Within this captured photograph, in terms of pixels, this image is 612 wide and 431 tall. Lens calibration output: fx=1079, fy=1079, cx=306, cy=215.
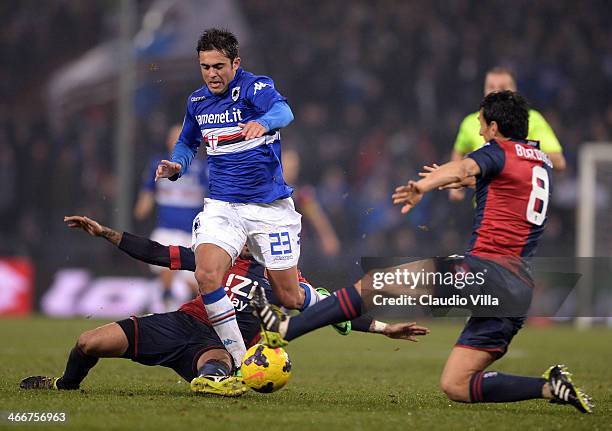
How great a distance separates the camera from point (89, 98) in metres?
20.0

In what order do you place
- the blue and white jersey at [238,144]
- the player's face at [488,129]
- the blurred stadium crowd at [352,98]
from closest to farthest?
the player's face at [488,129] < the blue and white jersey at [238,144] < the blurred stadium crowd at [352,98]

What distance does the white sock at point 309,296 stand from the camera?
7.14m

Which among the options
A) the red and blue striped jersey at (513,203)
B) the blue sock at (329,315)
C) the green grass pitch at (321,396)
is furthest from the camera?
the red and blue striped jersey at (513,203)

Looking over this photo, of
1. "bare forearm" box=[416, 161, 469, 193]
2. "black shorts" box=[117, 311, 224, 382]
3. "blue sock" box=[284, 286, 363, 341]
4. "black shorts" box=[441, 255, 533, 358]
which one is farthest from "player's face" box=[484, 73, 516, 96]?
"blue sock" box=[284, 286, 363, 341]

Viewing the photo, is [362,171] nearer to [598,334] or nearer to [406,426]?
[598,334]

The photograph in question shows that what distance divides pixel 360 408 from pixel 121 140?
11.4 m

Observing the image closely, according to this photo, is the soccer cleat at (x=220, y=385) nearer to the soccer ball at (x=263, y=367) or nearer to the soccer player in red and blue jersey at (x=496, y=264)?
the soccer ball at (x=263, y=367)

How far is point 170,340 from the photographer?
6.57m

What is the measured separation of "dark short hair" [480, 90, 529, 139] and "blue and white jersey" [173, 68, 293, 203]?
1545 mm

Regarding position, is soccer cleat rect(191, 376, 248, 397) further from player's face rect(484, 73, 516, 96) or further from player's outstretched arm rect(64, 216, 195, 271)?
player's face rect(484, 73, 516, 96)

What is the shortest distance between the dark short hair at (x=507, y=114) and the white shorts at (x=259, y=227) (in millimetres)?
1738

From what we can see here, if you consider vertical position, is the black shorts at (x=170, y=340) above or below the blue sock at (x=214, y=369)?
above

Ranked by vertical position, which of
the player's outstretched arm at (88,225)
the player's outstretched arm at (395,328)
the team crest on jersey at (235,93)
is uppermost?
the team crest on jersey at (235,93)

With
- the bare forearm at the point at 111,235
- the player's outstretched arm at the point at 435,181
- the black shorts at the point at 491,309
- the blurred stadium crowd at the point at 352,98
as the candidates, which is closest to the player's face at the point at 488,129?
the player's outstretched arm at the point at 435,181
